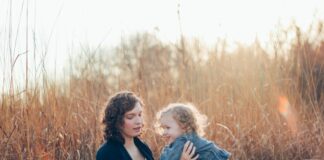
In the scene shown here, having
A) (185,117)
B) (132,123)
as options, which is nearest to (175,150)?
(185,117)

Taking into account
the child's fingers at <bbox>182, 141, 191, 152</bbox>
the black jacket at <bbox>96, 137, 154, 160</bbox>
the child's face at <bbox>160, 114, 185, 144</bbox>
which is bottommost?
the black jacket at <bbox>96, 137, 154, 160</bbox>

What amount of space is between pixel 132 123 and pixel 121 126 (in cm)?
8

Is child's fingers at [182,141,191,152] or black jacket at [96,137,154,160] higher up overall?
child's fingers at [182,141,191,152]

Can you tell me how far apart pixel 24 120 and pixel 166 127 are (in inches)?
43.5

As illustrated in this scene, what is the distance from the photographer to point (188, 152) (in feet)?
13.0

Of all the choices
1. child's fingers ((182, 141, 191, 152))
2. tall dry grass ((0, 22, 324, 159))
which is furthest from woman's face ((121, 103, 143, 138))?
tall dry grass ((0, 22, 324, 159))

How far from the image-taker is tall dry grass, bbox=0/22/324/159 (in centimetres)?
470

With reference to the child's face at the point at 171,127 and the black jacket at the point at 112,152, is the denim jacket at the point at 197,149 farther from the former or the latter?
the black jacket at the point at 112,152

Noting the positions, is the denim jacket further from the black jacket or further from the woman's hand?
Result: the black jacket

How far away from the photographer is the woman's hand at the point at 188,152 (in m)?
3.97

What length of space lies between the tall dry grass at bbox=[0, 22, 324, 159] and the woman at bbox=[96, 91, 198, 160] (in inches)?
21.0

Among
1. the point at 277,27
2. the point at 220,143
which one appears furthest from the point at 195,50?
the point at 220,143

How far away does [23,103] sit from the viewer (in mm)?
4734

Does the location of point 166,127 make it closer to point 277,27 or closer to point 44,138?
point 44,138
